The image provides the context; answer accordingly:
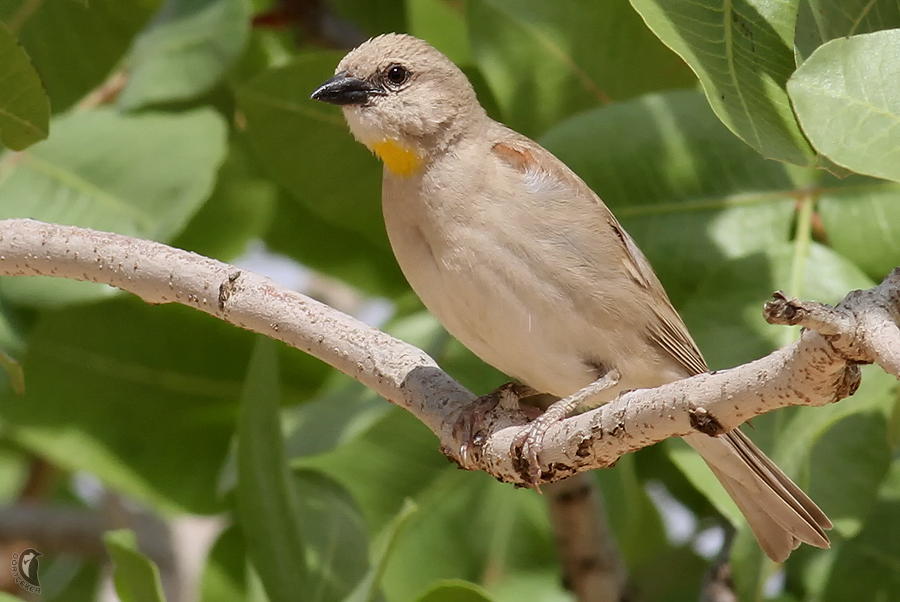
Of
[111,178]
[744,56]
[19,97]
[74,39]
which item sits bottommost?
[111,178]

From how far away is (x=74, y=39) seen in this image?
408 centimetres

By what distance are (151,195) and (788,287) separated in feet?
7.33

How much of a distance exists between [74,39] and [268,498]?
6.02 feet

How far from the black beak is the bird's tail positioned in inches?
59.7

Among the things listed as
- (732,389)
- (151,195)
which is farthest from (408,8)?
(732,389)

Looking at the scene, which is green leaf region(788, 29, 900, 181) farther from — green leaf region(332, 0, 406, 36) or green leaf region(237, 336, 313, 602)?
green leaf region(332, 0, 406, 36)

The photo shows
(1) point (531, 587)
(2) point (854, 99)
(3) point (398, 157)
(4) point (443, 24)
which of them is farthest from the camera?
(4) point (443, 24)

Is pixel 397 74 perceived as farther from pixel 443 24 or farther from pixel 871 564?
pixel 871 564

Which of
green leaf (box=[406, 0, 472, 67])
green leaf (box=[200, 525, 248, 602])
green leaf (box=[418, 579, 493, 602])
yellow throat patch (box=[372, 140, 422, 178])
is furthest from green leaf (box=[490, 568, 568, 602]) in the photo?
green leaf (box=[406, 0, 472, 67])

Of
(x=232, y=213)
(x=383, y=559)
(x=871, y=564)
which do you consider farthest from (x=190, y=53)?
(x=871, y=564)

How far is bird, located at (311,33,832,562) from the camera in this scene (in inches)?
126

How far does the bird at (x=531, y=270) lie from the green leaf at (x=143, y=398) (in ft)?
4.48

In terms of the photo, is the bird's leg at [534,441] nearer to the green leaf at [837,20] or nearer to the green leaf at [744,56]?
the green leaf at [744,56]

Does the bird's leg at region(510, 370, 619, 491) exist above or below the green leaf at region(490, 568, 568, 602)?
above
